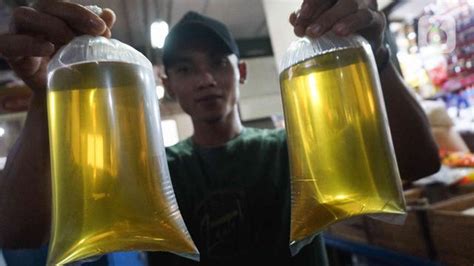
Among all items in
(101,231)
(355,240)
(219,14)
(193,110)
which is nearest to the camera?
(101,231)

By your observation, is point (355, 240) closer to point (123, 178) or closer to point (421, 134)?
point (421, 134)

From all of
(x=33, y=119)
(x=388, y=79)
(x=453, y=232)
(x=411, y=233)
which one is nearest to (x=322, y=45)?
(x=388, y=79)

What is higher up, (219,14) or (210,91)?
(219,14)

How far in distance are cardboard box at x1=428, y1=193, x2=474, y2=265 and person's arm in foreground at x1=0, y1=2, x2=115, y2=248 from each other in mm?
808

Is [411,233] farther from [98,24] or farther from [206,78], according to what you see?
[98,24]

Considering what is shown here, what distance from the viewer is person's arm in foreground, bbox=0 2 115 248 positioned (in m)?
0.35

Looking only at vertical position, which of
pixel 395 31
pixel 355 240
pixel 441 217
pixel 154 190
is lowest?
pixel 355 240

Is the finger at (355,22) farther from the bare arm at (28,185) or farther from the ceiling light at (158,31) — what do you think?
the ceiling light at (158,31)

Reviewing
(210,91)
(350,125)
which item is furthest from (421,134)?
(210,91)

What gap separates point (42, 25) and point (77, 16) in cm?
4

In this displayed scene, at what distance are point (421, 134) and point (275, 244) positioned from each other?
12.6 inches

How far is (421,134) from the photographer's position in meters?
0.55

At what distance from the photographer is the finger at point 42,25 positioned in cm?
35

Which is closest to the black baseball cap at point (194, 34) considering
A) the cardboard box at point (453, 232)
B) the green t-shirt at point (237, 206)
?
the green t-shirt at point (237, 206)
